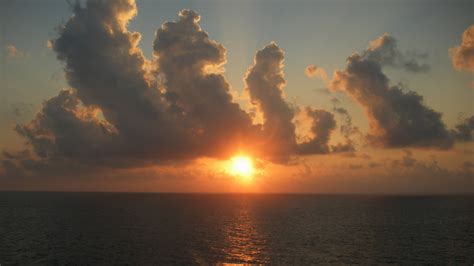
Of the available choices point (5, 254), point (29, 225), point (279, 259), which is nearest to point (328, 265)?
point (279, 259)

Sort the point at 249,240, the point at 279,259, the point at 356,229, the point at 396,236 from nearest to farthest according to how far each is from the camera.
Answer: the point at 279,259, the point at 249,240, the point at 396,236, the point at 356,229

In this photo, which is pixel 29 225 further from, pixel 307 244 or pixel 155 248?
pixel 307 244

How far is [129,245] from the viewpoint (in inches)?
3063

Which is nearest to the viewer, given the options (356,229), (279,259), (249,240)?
(279,259)

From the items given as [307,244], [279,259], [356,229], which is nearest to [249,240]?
[307,244]

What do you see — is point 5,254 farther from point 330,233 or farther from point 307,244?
point 330,233

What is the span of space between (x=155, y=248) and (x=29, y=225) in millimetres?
61306

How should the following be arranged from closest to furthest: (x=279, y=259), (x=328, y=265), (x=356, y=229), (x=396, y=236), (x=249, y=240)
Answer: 1. (x=328, y=265)
2. (x=279, y=259)
3. (x=249, y=240)
4. (x=396, y=236)
5. (x=356, y=229)

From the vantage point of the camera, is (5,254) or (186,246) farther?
(186,246)

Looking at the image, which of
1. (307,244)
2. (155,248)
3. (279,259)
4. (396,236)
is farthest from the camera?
(396,236)

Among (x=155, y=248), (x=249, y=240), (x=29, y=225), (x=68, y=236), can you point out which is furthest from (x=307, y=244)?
(x=29, y=225)

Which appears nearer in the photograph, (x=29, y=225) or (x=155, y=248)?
(x=155, y=248)

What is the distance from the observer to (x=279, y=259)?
6706 cm

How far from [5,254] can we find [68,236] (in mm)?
22316
